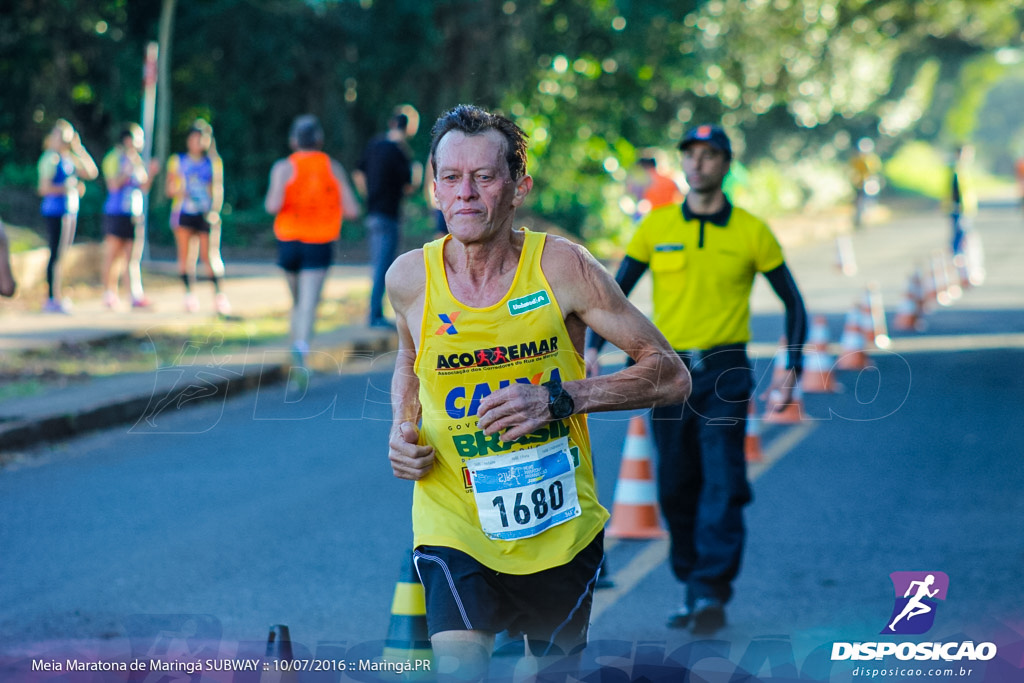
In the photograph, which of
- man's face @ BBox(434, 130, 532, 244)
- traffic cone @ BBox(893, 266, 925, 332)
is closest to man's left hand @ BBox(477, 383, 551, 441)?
man's face @ BBox(434, 130, 532, 244)

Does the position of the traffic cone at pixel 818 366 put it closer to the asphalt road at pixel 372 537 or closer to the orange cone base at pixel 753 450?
the asphalt road at pixel 372 537

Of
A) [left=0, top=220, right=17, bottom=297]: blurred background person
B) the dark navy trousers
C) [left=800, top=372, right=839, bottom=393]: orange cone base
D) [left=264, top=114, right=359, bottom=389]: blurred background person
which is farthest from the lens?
[left=800, top=372, right=839, bottom=393]: orange cone base

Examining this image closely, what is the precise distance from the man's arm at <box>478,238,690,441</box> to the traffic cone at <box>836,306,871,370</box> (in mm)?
9787

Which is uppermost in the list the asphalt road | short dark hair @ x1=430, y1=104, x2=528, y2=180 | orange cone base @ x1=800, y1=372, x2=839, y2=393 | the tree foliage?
the tree foliage

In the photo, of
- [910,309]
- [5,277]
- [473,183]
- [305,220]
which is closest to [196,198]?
[305,220]

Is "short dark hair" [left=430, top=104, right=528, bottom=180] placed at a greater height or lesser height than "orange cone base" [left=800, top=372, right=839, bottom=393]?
greater

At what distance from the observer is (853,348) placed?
42.9ft

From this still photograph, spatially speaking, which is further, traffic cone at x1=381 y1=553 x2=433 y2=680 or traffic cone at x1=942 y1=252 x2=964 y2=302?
traffic cone at x1=942 y1=252 x2=964 y2=302

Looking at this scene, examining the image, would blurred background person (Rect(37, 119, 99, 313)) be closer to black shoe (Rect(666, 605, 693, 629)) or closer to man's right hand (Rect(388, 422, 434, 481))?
black shoe (Rect(666, 605, 693, 629))

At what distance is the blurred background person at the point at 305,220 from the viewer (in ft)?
37.2

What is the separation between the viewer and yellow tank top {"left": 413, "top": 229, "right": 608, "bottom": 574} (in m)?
3.38

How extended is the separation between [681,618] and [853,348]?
→ 7932 millimetres

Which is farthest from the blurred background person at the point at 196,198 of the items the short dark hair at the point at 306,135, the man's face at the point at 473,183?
the man's face at the point at 473,183

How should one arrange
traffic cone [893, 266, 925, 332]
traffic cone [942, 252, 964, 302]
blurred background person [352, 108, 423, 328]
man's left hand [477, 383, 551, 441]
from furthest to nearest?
traffic cone [942, 252, 964, 302] → traffic cone [893, 266, 925, 332] → blurred background person [352, 108, 423, 328] → man's left hand [477, 383, 551, 441]
